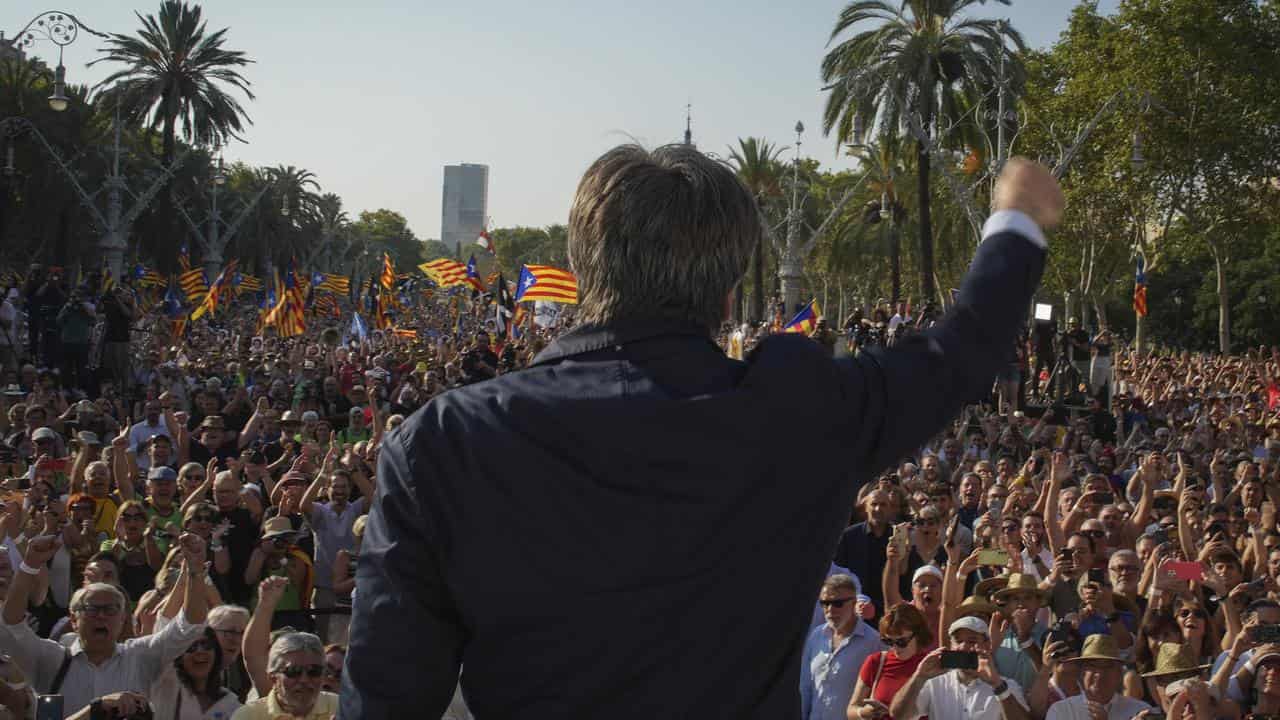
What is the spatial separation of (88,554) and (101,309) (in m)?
11.5

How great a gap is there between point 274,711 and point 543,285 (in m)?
19.8

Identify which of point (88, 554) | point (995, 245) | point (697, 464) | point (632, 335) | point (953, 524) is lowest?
point (88, 554)

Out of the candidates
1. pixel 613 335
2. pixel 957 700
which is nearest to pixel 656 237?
pixel 613 335

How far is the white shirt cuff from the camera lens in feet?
6.05

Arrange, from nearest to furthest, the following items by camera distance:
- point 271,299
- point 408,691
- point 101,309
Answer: point 408,691 → point 101,309 → point 271,299

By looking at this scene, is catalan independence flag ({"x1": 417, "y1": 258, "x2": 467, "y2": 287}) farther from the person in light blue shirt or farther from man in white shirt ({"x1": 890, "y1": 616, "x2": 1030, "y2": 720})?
man in white shirt ({"x1": 890, "y1": 616, "x2": 1030, "y2": 720})

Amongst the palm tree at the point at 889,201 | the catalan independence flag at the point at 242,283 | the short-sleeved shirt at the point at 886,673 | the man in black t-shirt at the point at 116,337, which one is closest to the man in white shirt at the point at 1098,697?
the short-sleeved shirt at the point at 886,673

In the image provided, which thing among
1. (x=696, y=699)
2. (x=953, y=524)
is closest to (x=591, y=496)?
(x=696, y=699)

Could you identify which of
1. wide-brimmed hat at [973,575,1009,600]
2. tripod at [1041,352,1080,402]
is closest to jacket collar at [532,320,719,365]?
wide-brimmed hat at [973,575,1009,600]

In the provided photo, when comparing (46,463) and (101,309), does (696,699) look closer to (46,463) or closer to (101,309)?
(46,463)

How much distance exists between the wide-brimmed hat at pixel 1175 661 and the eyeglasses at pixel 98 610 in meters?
4.93

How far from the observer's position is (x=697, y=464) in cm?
165

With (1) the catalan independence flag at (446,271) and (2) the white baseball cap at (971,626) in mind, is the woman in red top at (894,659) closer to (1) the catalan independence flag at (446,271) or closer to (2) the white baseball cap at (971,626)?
(2) the white baseball cap at (971,626)

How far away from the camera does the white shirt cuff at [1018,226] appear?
184cm
